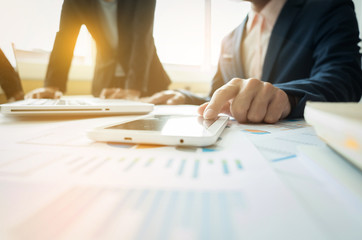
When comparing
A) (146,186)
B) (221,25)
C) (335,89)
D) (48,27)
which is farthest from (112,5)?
(146,186)

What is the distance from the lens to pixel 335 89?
53 cm

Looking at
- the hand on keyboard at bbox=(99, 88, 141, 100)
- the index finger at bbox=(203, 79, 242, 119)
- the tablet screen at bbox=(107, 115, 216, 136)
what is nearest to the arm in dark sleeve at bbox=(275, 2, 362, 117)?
the index finger at bbox=(203, 79, 242, 119)

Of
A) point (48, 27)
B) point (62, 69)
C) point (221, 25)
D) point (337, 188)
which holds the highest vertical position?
point (221, 25)

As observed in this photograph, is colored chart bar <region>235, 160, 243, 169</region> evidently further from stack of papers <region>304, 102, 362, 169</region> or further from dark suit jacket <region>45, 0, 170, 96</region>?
dark suit jacket <region>45, 0, 170, 96</region>

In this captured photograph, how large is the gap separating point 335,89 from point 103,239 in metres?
0.63

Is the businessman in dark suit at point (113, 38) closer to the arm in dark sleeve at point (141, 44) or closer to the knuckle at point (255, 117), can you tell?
the arm in dark sleeve at point (141, 44)

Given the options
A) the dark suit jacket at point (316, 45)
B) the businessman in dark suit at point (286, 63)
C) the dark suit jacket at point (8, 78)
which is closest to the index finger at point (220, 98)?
the businessman in dark suit at point (286, 63)

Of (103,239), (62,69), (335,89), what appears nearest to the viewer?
(103,239)

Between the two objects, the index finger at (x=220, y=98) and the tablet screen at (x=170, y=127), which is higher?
the index finger at (x=220, y=98)

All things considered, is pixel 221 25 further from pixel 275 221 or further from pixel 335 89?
pixel 275 221

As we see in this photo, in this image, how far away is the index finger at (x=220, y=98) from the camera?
13.4 inches

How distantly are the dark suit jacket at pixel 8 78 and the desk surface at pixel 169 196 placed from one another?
87 cm

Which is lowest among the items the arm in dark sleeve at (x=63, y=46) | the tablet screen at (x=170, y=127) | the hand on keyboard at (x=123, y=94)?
the tablet screen at (x=170, y=127)

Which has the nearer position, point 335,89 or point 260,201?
point 260,201
